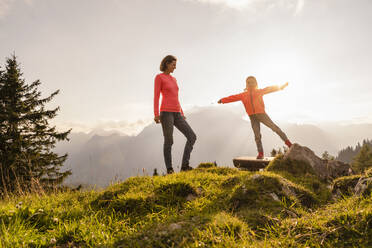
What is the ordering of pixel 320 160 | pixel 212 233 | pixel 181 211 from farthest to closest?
pixel 320 160
pixel 181 211
pixel 212 233

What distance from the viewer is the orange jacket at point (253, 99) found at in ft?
26.2

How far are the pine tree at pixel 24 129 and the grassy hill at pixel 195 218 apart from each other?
1221 cm

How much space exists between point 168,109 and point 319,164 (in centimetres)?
486

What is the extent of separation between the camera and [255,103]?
8.00m

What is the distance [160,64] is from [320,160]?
580cm

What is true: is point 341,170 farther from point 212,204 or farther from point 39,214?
point 39,214

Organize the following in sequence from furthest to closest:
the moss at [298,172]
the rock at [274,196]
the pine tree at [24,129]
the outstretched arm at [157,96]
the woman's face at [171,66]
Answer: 1. the pine tree at [24,129]
2. the woman's face at [171,66]
3. the outstretched arm at [157,96]
4. the moss at [298,172]
5. the rock at [274,196]

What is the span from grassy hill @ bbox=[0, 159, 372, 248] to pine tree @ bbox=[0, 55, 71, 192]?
1221 cm

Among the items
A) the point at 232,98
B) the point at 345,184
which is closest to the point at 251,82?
the point at 232,98

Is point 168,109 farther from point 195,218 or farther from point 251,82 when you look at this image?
point 195,218

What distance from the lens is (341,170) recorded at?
20.4 feet

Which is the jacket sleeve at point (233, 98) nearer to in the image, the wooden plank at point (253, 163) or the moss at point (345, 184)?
the wooden plank at point (253, 163)

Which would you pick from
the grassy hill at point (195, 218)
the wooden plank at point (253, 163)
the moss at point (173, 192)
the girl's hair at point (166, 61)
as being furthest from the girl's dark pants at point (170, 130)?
the wooden plank at point (253, 163)

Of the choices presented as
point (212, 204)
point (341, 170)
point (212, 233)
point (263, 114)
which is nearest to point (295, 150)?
point (341, 170)
